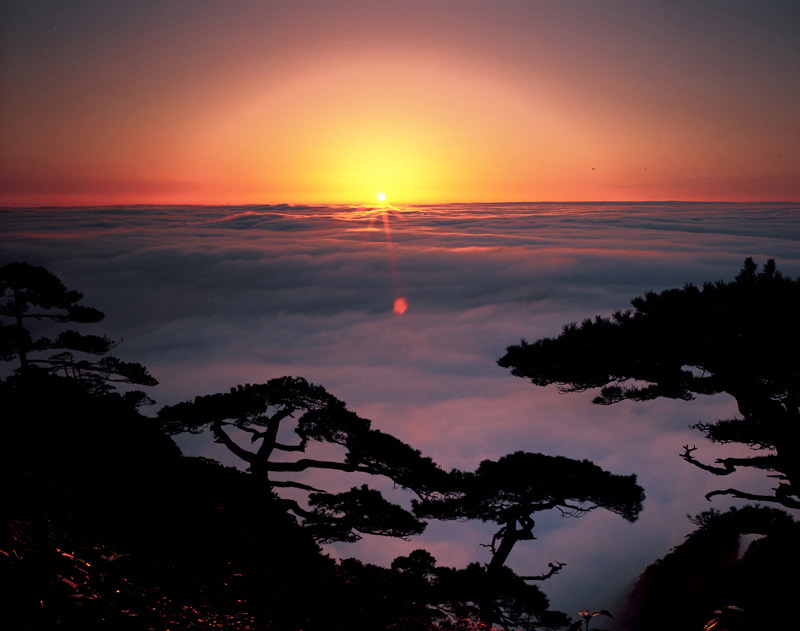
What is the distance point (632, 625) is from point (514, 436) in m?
37.0

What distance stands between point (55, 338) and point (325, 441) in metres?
11.2

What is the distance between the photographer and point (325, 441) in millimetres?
8648

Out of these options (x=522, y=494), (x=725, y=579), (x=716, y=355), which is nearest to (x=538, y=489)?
(x=522, y=494)

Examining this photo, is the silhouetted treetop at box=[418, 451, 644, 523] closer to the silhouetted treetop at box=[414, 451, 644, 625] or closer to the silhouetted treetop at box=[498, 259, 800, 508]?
the silhouetted treetop at box=[414, 451, 644, 625]

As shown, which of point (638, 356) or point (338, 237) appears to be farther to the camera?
point (338, 237)

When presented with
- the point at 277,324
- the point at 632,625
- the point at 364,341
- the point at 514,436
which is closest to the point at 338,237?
A: the point at 277,324

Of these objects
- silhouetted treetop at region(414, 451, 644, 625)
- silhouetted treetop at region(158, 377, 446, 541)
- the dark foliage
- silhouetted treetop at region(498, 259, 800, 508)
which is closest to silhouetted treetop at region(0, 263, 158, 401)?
silhouetted treetop at region(158, 377, 446, 541)

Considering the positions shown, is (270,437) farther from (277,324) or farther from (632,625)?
(277,324)

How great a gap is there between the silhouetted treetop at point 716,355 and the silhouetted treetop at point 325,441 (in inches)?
104

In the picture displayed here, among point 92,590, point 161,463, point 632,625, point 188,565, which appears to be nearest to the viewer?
point 92,590

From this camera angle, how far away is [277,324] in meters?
112

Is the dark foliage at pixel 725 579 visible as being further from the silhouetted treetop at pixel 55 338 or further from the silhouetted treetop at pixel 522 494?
the silhouetted treetop at pixel 55 338

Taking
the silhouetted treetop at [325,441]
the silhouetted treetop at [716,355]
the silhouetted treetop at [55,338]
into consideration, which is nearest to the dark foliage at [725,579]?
the silhouetted treetop at [716,355]

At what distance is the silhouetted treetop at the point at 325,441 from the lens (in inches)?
337
